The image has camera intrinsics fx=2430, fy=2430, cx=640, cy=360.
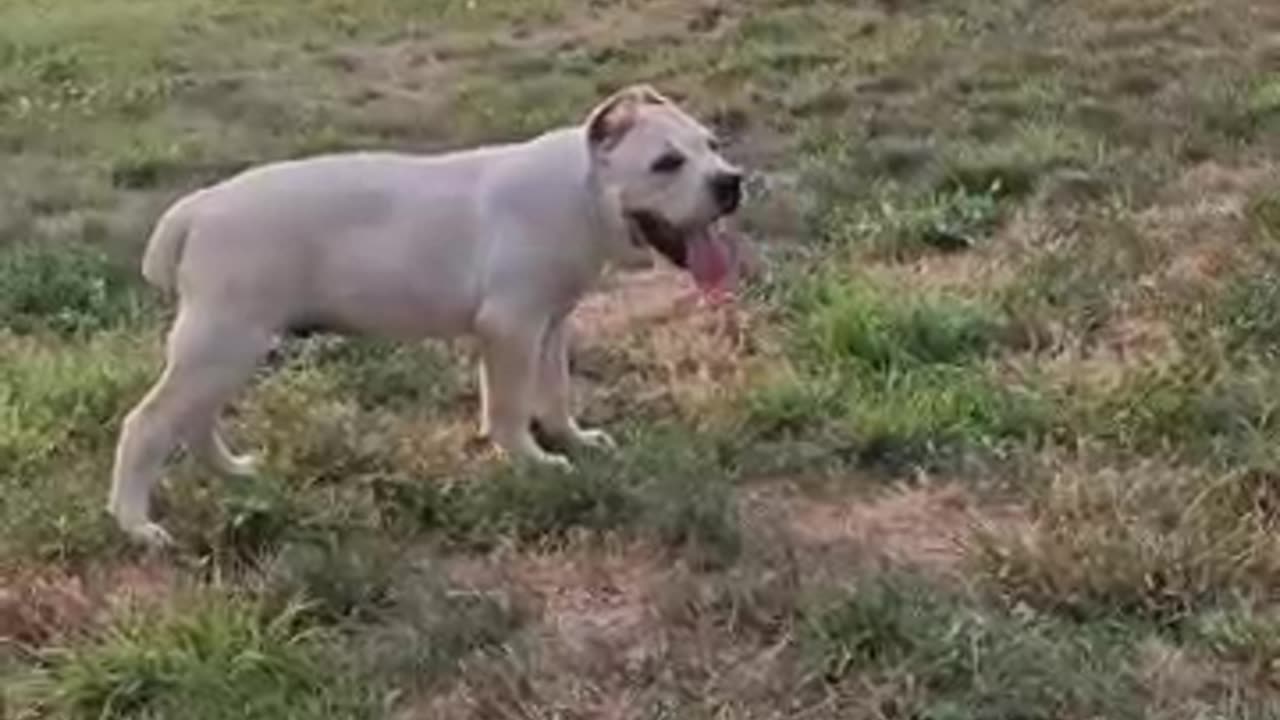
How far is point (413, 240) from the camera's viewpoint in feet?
18.7

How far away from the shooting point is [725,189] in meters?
5.57

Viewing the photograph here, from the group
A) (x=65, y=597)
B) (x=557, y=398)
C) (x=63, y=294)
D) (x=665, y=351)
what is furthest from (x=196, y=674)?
(x=63, y=294)

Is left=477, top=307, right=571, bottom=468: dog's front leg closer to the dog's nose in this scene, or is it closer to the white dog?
the white dog

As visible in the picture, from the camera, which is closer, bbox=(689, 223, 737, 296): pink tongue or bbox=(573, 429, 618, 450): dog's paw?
bbox=(689, 223, 737, 296): pink tongue

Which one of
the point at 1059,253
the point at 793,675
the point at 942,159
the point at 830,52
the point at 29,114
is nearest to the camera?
the point at 793,675

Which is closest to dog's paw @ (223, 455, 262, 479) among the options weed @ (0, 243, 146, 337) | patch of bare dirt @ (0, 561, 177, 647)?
patch of bare dirt @ (0, 561, 177, 647)

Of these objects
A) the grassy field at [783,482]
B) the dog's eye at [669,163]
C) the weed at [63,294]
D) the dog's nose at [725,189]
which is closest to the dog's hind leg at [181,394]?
the grassy field at [783,482]

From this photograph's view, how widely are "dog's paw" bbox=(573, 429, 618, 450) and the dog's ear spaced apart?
0.79 metres

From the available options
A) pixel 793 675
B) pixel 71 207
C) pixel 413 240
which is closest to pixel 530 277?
pixel 413 240

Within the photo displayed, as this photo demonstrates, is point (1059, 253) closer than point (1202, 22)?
Yes

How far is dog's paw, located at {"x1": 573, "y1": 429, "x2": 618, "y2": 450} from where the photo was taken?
19.8 ft

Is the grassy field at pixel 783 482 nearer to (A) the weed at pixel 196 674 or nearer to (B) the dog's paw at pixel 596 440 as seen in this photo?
(A) the weed at pixel 196 674

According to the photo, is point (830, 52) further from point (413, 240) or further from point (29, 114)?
point (413, 240)

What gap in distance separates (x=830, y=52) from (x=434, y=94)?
2.31m
